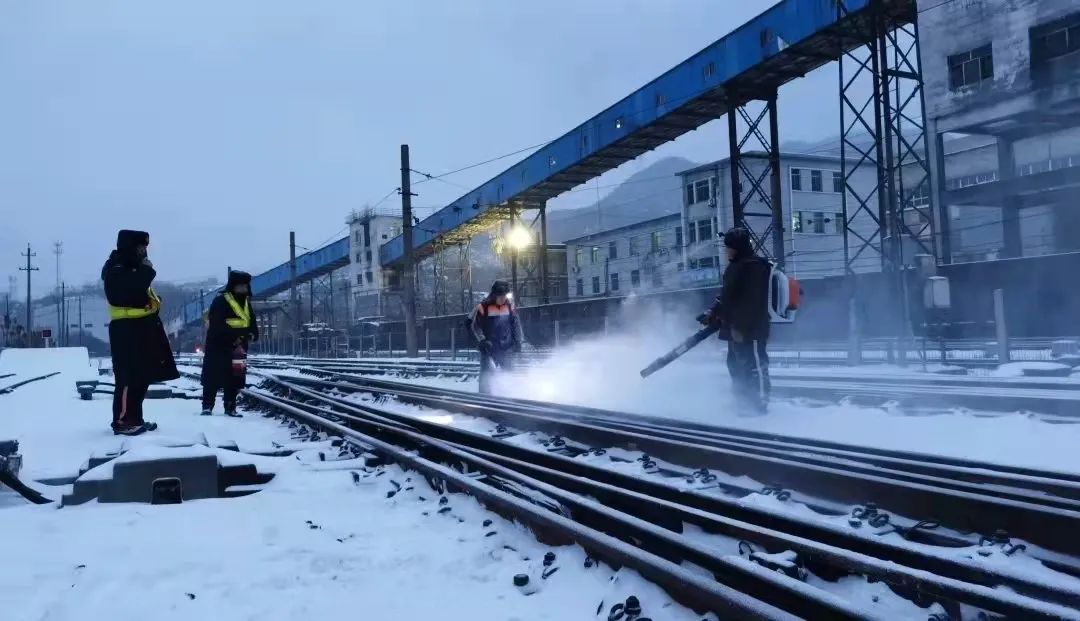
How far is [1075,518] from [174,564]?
3.59m

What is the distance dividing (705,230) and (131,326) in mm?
44619

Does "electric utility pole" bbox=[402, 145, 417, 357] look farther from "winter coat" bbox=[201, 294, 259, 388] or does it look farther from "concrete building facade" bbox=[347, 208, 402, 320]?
"concrete building facade" bbox=[347, 208, 402, 320]

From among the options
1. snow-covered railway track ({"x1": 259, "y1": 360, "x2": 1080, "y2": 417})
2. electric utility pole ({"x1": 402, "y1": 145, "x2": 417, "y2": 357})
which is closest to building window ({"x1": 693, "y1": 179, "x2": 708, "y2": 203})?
electric utility pole ({"x1": 402, "y1": 145, "x2": 417, "y2": 357})

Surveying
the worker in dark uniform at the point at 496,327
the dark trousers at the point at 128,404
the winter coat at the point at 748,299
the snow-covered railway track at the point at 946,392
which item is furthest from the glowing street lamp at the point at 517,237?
the dark trousers at the point at 128,404

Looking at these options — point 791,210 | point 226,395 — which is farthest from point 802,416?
point 791,210

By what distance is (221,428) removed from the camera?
7.54 m

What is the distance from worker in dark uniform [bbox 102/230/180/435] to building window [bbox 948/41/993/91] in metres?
27.6

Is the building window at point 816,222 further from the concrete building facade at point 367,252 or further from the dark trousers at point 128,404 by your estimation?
the dark trousers at point 128,404

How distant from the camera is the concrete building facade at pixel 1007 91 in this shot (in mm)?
23859

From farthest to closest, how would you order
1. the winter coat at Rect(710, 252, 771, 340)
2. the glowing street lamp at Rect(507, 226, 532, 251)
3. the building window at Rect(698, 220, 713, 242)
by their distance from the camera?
the building window at Rect(698, 220, 713, 242) < the glowing street lamp at Rect(507, 226, 532, 251) < the winter coat at Rect(710, 252, 771, 340)

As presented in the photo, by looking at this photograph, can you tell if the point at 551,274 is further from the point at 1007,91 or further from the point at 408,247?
the point at 1007,91

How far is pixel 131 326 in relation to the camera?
671 cm

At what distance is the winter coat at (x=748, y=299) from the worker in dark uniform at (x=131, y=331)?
16.8ft

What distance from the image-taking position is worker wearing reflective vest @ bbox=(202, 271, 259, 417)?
880 cm
